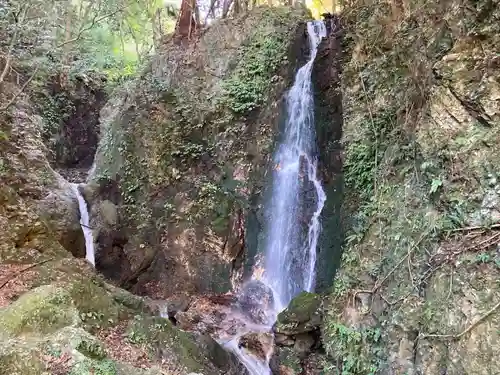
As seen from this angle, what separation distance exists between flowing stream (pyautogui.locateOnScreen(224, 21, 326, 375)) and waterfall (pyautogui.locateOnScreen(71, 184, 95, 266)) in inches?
183

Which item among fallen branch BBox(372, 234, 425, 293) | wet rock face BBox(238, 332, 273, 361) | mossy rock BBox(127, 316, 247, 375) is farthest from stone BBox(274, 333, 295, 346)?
fallen branch BBox(372, 234, 425, 293)

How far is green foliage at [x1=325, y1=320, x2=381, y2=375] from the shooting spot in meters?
6.31

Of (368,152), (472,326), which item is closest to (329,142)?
(368,152)

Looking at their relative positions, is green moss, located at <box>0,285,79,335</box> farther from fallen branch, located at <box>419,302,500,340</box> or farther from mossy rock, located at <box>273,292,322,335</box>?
fallen branch, located at <box>419,302,500,340</box>

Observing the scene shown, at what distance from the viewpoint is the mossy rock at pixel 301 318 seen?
764 centimetres

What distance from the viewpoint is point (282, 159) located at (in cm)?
1063

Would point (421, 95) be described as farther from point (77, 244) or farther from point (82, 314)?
point (77, 244)

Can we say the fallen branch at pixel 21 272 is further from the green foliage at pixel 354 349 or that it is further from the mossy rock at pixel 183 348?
the green foliage at pixel 354 349

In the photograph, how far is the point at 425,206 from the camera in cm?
609

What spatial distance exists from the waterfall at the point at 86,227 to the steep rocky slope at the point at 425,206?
6.57 meters

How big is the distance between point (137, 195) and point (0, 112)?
13.7ft

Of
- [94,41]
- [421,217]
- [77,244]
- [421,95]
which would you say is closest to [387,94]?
[421,95]

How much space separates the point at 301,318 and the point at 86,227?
260 inches

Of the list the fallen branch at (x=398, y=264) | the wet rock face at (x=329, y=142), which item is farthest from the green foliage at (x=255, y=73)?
the fallen branch at (x=398, y=264)
